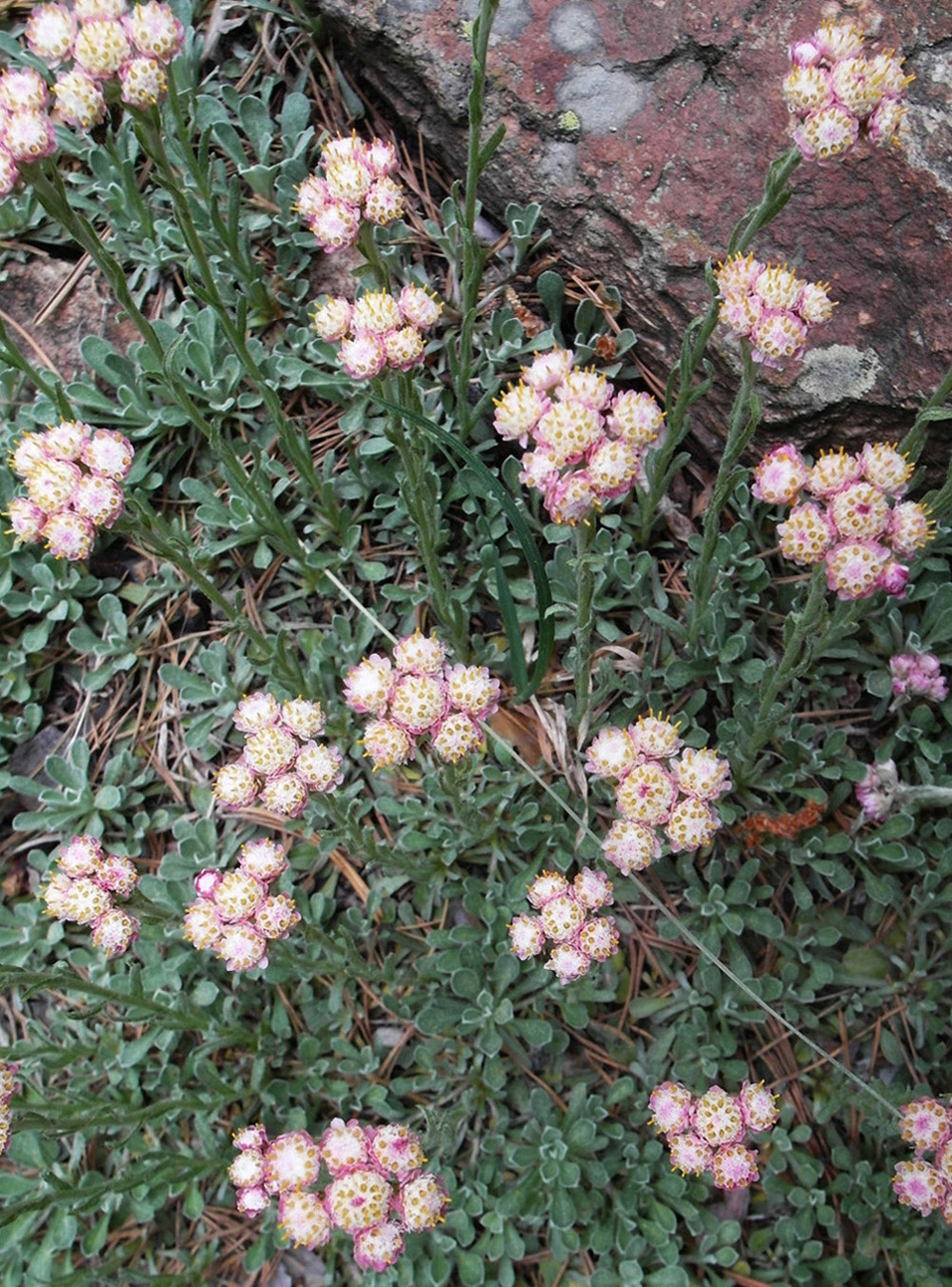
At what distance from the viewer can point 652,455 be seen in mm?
2521

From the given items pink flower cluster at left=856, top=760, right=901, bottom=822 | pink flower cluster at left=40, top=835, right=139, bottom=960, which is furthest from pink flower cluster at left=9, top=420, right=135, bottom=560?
pink flower cluster at left=856, top=760, right=901, bottom=822

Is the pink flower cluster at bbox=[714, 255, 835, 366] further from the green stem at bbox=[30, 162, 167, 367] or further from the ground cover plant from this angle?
the green stem at bbox=[30, 162, 167, 367]

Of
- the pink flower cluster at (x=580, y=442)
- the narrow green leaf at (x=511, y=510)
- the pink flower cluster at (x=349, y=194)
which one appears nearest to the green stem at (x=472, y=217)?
the pink flower cluster at (x=349, y=194)

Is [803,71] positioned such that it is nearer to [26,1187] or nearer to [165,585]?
[165,585]

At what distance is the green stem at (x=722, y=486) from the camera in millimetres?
1937

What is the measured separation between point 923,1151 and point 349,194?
7.80 feet

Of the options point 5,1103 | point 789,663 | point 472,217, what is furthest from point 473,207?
point 5,1103

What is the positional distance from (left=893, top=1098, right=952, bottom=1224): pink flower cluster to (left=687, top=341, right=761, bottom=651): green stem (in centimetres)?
114

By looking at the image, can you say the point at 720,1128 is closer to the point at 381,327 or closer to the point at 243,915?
the point at 243,915

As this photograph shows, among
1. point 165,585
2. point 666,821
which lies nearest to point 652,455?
point 666,821

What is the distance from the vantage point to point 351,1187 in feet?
6.77

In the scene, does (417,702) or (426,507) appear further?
(426,507)

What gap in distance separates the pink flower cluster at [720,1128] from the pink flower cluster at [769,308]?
→ 1.50m

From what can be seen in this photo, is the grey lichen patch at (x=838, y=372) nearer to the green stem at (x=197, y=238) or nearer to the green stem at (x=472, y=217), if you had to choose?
the green stem at (x=472, y=217)
